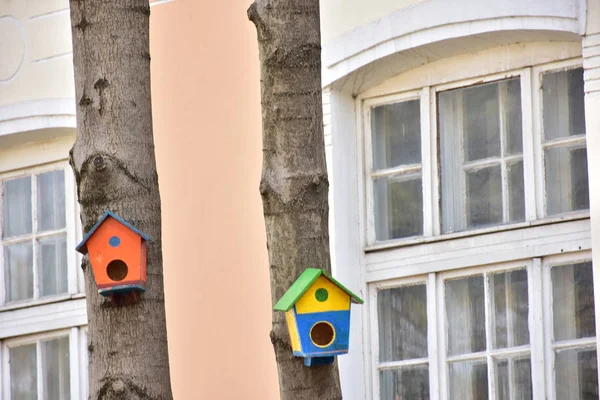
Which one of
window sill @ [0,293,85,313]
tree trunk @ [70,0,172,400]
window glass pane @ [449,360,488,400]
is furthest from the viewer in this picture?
window sill @ [0,293,85,313]

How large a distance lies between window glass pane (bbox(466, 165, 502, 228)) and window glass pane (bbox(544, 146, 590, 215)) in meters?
0.22

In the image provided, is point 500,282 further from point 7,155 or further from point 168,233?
point 7,155

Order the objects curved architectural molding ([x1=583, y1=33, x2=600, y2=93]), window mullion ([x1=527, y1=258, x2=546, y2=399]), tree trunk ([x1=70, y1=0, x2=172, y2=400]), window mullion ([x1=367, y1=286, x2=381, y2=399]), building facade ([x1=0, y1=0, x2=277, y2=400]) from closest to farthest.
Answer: tree trunk ([x1=70, y1=0, x2=172, y2=400]) → curved architectural molding ([x1=583, y1=33, x2=600, y2=93]) → window mullion ([x1=527, y1=258, x2=546, y2=399]) → window mullion ([x1=367, y1=286, x2=381, y2=399]) → building facade ([x1=0, y1=0, x2=277, y2=400])

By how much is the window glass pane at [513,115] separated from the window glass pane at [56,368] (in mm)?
2375

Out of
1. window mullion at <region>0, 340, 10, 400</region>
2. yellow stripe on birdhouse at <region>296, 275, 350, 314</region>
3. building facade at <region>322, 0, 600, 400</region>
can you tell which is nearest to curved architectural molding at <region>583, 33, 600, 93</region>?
building facade at <region>322, 0, 600, 400</region>

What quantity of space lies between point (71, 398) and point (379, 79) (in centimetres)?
208

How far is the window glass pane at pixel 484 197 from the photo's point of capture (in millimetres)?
5406

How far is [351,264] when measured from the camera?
5.67 meters

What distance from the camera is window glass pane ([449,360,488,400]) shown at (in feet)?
17.5

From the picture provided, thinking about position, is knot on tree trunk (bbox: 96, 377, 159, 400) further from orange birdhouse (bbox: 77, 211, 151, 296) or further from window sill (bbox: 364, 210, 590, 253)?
window sill (bbox: 364, 210, 590, 253)

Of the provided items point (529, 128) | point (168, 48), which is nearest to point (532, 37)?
point (529, 128)

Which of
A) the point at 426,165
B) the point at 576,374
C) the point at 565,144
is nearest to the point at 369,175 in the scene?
the point at 426,165

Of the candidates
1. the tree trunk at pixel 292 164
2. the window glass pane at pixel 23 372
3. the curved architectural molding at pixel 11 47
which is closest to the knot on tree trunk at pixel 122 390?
the tree trunk at pixel 292 164

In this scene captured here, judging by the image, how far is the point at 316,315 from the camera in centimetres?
416
